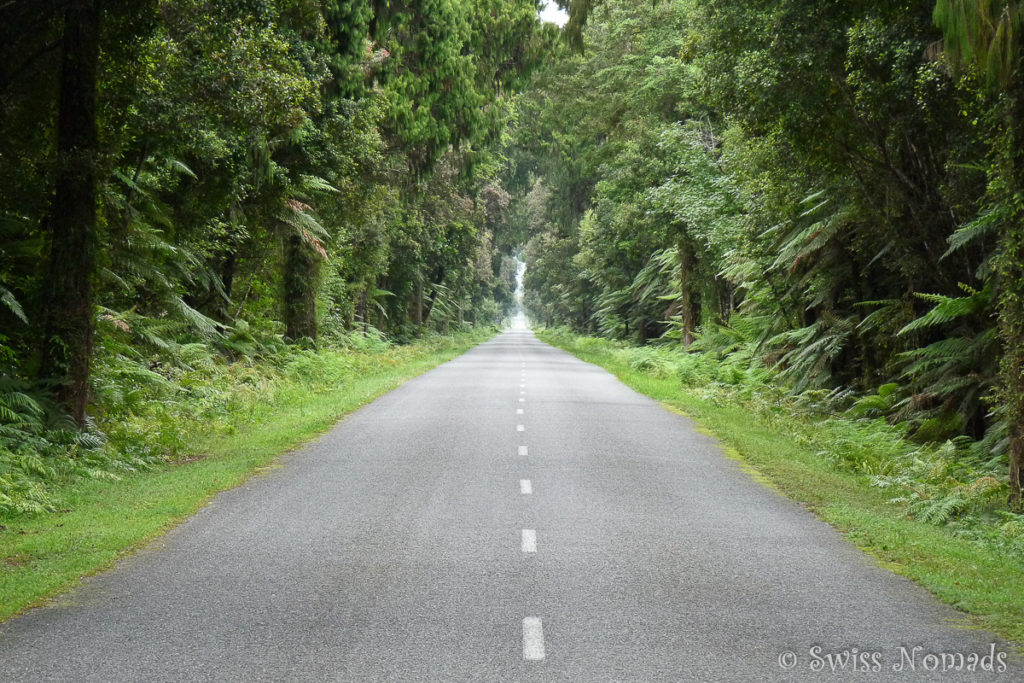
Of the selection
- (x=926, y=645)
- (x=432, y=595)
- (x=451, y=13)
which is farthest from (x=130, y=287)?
(x=926, y=645)

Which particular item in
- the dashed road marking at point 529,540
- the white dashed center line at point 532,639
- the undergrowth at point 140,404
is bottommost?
the dashed road marking at point 529,540

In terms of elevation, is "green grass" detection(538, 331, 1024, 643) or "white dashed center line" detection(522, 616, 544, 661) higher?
"white dashed center line" detection(522, 616, 544, 661)

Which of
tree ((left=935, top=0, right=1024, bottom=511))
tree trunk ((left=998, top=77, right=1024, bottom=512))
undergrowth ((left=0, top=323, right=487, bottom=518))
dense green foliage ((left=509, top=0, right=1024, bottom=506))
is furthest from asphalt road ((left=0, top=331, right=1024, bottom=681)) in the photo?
dense green foliage ((left=509, top=0, right=1024, bottom=506))

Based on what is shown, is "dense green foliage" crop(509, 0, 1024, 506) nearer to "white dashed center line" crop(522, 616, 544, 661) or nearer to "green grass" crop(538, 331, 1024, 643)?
"green grass" crop(538, 331, 1024, 643)

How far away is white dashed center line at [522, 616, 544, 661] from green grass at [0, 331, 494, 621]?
356 centimetres

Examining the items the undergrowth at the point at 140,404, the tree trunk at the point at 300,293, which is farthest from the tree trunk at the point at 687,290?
the undergrowth at the point at 140,404

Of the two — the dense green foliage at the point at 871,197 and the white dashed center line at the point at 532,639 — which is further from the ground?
the dense green foliage at the point at 871,197

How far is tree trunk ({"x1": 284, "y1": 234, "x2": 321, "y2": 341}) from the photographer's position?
100 feet

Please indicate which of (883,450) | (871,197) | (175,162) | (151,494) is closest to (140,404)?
(175,162)

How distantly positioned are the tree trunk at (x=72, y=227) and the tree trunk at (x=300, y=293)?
17242 mm

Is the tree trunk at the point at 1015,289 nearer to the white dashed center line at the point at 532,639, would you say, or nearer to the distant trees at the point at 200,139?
the white dashed center line at the point at 532,639

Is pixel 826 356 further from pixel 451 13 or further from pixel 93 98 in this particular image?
pixel 93 98

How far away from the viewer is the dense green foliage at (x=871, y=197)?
34.6 ft

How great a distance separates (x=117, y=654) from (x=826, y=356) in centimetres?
1820
